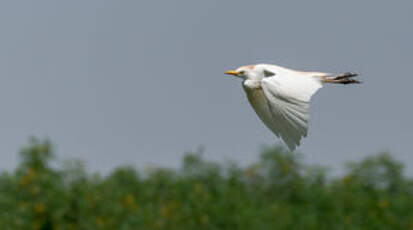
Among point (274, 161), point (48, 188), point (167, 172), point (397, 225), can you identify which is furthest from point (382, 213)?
point (48, 188)

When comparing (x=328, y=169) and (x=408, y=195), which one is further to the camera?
(x=408, y=195)

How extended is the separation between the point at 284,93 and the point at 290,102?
76 millimetres

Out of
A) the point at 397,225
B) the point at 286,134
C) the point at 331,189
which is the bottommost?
the point at 286,134

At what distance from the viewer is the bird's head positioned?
690 centimetres

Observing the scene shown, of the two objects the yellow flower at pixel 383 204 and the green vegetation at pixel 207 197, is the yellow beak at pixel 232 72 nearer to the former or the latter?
the green vegetation at pixel 207 197

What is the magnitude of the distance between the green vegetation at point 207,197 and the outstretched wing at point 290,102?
13012 mm

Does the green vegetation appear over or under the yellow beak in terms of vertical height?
over

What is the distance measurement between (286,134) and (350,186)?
60.6 feet

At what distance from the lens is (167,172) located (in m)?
24.6

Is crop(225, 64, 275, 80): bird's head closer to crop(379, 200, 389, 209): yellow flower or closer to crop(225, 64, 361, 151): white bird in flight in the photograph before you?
crop(225, 64, 361, 151): white bird in flight

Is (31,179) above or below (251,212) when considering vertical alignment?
above

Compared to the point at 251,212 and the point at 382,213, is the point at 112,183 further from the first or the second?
the point at 382,213

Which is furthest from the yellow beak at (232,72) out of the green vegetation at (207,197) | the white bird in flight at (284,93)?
the green vegetation at (207,197)

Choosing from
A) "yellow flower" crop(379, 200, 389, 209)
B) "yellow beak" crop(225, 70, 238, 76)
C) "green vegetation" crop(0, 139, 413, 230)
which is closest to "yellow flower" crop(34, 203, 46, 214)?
"green vegetation" crop(0, 139, 413, 230)
